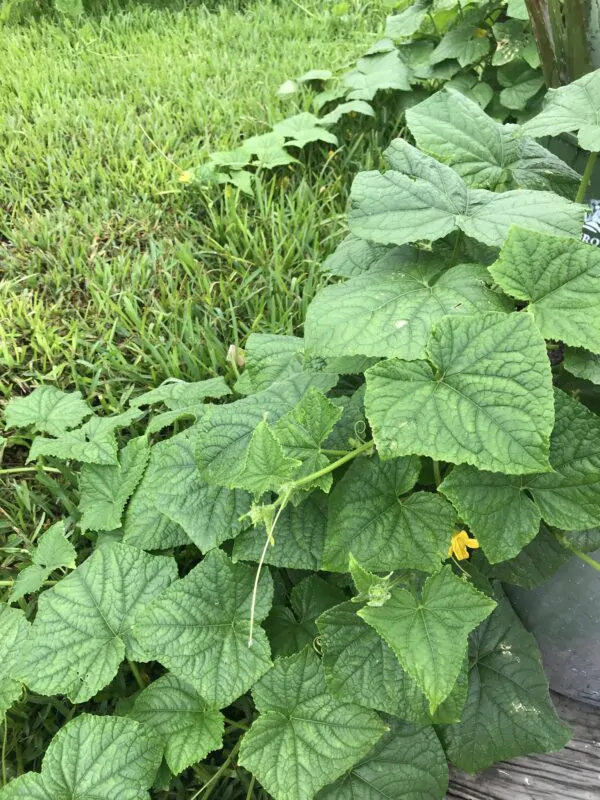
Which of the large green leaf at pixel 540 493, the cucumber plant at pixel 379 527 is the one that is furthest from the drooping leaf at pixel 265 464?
the large green leaf at pixel 540 493

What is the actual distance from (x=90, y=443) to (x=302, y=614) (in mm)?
752

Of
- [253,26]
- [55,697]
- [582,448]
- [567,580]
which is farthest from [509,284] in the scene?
[253,26]

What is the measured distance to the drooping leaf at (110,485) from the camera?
1692 millimetres

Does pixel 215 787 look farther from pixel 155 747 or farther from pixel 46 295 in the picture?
pixel 46 295

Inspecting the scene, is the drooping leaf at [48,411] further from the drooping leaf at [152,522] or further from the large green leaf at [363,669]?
the large green leaf at [363,669]

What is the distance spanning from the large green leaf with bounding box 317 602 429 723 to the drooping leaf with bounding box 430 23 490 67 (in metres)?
2.57

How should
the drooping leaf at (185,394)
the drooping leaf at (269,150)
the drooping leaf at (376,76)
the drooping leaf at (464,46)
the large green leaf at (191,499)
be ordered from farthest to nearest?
1. the drooping leaf at (376,76)
2. the drooping leaf at (464,46)
3. the drooping leaf at (269,150)
4. the drooping leaf at (185,394)
5. the large green leaf at (191,499)

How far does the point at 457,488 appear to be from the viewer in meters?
1.18

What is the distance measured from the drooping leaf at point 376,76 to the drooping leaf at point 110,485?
81.9 inches

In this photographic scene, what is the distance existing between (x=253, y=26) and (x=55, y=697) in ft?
12.1

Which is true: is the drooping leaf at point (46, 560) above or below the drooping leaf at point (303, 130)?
below

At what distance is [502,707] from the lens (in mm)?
→ 1437

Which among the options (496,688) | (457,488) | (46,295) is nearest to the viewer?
(457,488)

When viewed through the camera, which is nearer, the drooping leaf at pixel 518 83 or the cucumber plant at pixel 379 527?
the cucumber plant at pixel 379 527
